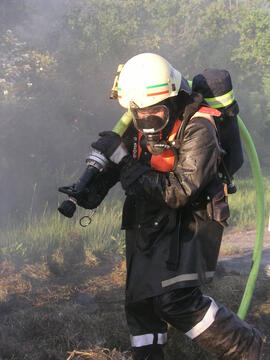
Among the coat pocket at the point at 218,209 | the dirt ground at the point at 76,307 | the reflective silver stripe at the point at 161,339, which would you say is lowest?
the dirt ground at the point at 76,307

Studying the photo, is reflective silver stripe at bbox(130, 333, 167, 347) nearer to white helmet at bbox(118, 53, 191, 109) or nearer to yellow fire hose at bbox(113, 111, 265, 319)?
yellow fire hose at bbox(113, 111, 265, 319)

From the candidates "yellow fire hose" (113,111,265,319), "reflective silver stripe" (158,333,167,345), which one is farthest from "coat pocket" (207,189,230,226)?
"yellow fire hose" (113,111,265,319)

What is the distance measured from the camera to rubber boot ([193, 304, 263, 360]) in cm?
325

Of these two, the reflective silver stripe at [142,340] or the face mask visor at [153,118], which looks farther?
the reflective silver stripe at [142,340]

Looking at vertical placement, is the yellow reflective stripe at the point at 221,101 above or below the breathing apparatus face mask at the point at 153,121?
above

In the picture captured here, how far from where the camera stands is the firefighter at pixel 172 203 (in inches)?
120

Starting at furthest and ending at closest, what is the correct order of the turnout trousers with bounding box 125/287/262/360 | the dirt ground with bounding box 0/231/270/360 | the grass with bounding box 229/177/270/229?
the grass with bounding box 229/177/270/229
the dirt ground with bounding box 0/231/270/360
the turnout trousers with bounding box 125/287/262/360

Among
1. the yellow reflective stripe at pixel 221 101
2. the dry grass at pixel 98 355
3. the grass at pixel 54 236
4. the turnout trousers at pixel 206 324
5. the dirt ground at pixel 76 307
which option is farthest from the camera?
the grass at pixel 54 236

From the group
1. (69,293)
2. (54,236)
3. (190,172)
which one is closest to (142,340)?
(190,172)

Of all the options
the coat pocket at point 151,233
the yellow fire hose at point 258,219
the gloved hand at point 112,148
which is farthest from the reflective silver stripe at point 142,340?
the gloved hand at point 112,148

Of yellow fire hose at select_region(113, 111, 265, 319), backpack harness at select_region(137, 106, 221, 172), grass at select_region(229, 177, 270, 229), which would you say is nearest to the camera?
backpack harness at select_region(137, 106, 221, 172)

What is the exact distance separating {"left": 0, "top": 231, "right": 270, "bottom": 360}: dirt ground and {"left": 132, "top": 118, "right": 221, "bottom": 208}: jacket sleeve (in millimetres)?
1200

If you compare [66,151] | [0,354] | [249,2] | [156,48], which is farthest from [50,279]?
[249,2]

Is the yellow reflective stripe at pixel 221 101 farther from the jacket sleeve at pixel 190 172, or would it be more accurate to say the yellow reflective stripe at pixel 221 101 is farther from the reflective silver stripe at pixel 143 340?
the reflective silver stripe at pixel 143 340
